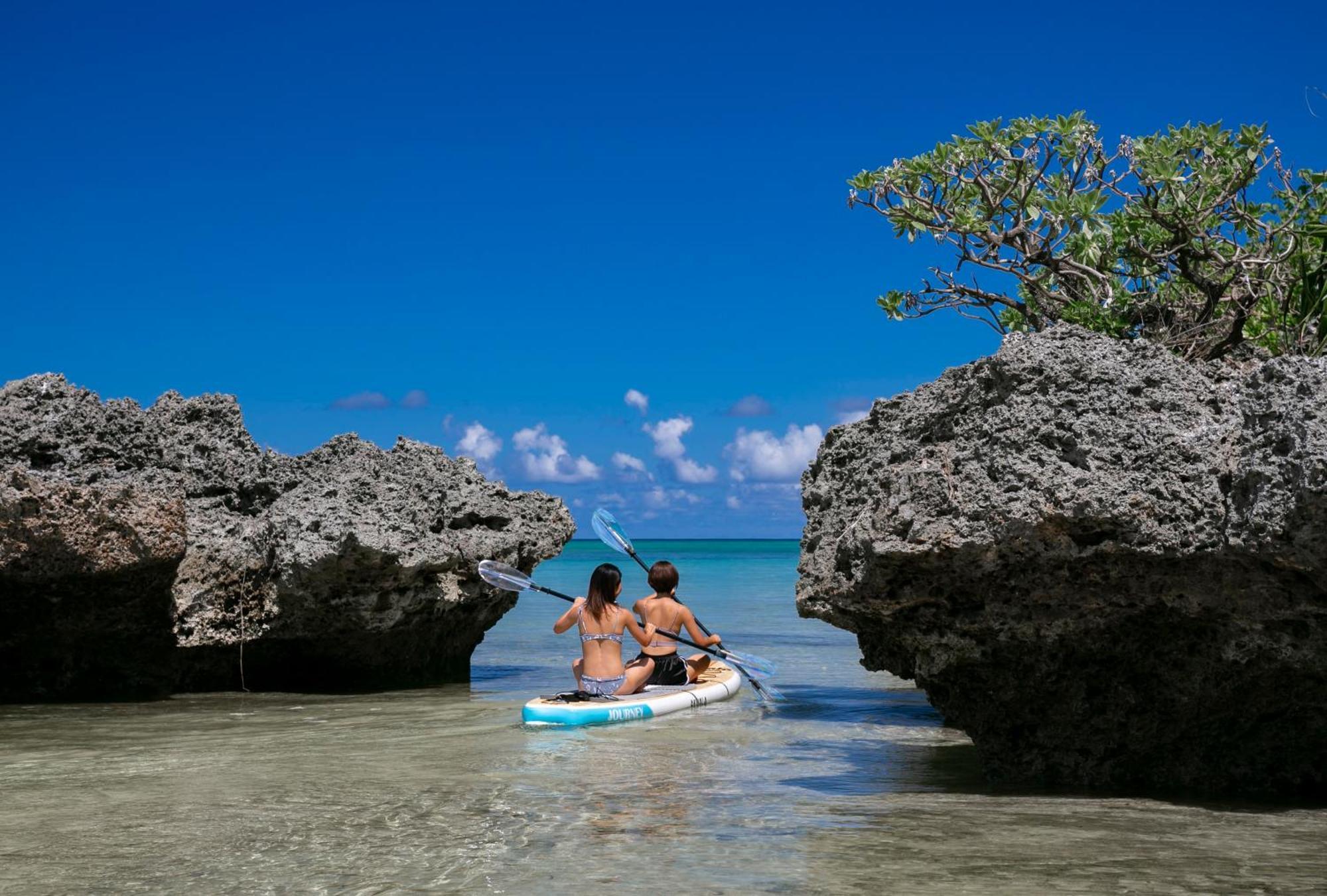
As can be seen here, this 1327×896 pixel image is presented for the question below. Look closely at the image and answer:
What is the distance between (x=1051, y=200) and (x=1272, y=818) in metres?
5.19

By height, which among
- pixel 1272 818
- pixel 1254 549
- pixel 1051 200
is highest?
pixel 1051 200

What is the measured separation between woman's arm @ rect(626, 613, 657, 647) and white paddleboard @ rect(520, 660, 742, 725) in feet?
1.58

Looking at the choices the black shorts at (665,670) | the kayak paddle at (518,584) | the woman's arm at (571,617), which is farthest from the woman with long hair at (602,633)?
the black shorts at (665,670)

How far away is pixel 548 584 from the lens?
4938cm

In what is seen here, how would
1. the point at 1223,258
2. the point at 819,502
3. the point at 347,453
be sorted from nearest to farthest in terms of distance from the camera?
the point at 819,502 < the point at 1223,258 < the point at 347,453

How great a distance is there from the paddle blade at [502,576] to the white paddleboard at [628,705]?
1.23 meters

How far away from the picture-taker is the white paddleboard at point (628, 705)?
11156mm

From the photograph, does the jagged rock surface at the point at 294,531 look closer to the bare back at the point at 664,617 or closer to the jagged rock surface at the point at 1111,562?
the bare back at the point at 664,617

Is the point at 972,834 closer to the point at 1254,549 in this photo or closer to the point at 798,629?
the point at 1254,549

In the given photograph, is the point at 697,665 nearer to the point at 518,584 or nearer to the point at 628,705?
the point at 518,584

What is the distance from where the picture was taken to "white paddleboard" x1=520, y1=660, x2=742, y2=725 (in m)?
11.2

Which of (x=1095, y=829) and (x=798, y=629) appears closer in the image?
(x=1095, y=829)

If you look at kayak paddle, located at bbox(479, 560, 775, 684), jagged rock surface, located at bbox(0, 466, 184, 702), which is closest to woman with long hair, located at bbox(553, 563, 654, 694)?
kayak paddle, located at bbox(479, 560, 775, 684)

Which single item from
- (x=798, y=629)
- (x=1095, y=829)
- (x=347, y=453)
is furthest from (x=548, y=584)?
(x=1095, y=829)
